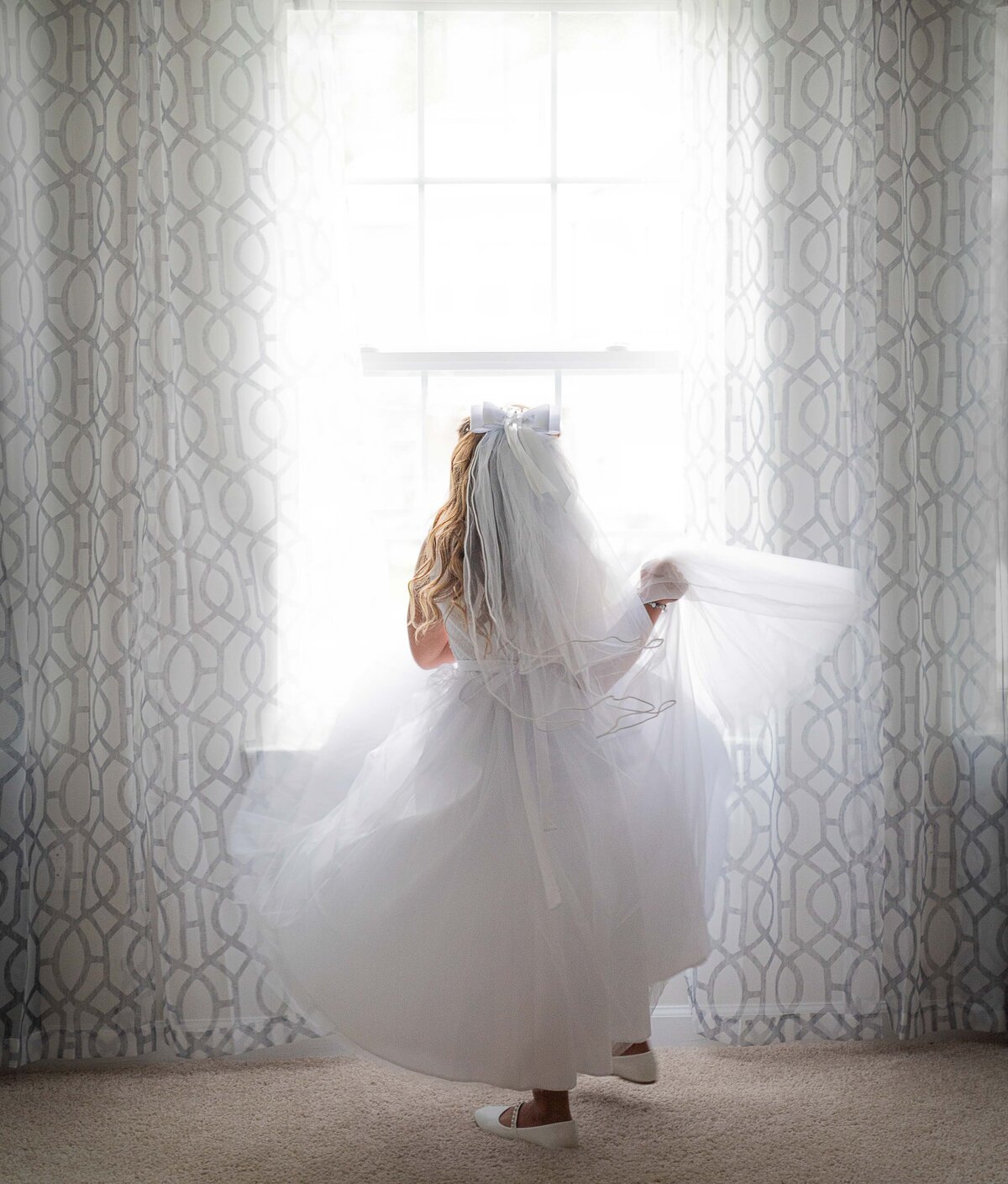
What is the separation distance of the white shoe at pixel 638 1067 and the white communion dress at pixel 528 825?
0.27 m

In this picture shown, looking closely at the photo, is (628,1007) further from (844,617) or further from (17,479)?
(17,479)

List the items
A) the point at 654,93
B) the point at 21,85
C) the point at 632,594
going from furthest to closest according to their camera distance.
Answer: the point at 654,93 < the point at 21,85 < the point at 632,594

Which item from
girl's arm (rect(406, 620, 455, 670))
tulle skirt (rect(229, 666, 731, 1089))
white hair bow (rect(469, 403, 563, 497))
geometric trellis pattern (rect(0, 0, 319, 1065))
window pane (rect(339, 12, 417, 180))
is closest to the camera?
tulle skirt (rect(229, 666, 731, 1089))

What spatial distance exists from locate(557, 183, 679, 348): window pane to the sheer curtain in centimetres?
21

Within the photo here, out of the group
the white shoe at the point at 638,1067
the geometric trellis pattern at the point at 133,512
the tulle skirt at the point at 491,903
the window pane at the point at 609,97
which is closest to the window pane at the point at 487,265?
the window pane at the point at 609,97

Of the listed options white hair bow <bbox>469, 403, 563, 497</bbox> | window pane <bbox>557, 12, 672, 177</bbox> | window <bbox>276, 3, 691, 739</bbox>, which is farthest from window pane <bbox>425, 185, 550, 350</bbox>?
white hair bow <bbox>469, 403, 563, 497</bbox>

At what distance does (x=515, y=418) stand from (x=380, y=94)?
1.17 meters

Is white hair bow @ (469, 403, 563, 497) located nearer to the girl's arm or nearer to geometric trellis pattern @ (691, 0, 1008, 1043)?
the girl's arm

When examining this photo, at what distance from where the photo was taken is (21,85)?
2305 mm

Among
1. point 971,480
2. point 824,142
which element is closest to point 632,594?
point 971,480

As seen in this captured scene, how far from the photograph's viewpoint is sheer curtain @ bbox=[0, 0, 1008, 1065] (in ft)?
7.65

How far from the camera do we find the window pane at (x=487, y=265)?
2.60 metres

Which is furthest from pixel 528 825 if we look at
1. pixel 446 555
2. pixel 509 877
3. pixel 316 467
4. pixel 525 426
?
pixel 316 467

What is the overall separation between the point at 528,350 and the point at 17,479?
1339 mm
